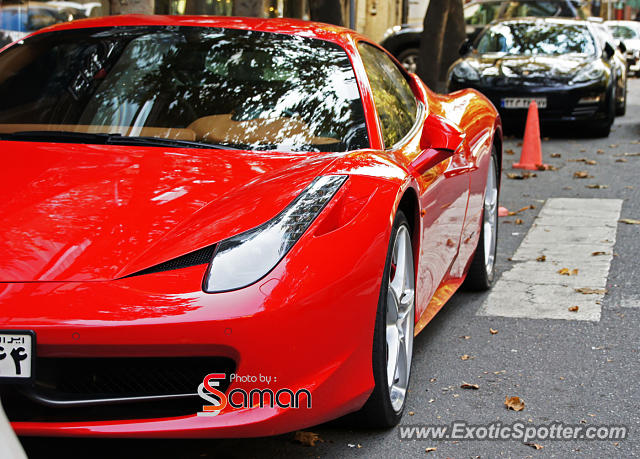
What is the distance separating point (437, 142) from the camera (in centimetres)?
438

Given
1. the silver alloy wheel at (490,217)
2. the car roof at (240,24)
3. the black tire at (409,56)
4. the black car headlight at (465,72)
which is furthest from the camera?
the black tire at (409,56)

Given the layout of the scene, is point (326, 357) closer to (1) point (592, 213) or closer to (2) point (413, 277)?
(2) point (413, 277)

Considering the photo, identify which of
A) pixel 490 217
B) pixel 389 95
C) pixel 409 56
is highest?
pixel 389 95

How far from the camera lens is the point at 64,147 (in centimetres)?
386

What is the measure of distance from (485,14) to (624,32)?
16.7m

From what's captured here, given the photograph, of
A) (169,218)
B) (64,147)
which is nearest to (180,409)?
(169,218)

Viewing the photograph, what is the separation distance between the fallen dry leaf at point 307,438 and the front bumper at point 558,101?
1024 cm

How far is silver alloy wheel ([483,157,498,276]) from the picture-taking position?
5965 millimetres

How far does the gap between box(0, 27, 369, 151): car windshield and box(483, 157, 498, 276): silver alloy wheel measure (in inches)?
74.9

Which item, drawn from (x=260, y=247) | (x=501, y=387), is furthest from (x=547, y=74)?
(x=260, y=247)

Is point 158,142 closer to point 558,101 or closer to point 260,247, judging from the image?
point 260,247

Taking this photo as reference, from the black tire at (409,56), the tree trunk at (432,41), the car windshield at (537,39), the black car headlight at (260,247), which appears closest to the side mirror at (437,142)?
the black car headlight at (260,247)

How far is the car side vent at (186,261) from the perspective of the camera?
299cm

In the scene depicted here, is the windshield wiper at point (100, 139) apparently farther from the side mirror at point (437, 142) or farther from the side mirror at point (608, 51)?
the side mirror at point (608, 51)
